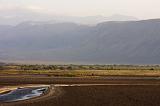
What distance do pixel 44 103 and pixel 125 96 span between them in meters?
9.56

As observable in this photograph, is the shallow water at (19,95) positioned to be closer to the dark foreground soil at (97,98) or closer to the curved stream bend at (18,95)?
the curved stream bend at (18,95)

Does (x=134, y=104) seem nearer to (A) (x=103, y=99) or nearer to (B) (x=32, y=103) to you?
(A) (x=103, y=99)

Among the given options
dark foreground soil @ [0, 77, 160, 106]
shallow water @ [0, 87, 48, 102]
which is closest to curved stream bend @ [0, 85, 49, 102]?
shallow water @ [0, 87, 48, 102]

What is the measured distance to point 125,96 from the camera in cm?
4569

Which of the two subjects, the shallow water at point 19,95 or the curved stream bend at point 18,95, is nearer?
the shallow water at point 19,95

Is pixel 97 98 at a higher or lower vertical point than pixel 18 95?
lower

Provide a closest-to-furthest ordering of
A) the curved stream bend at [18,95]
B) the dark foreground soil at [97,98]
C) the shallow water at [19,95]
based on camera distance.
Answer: the dark foreground soil at [97,98]
the shallow water at [19,95]
the curved stream bend at [18,95]

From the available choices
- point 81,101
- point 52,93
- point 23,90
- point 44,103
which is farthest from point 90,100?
point 23,90

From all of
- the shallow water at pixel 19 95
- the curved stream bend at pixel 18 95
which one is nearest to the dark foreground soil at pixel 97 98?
the curved stream bend at pixel 18 95

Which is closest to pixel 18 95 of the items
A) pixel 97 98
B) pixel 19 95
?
pixel 19 95

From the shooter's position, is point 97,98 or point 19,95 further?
point 19,95

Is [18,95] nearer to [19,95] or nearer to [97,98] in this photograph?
[19,95]

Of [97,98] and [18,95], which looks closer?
[97,98]

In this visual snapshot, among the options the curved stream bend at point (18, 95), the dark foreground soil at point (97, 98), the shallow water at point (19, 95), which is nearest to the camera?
the dark foreground soil at point (97, 98)
